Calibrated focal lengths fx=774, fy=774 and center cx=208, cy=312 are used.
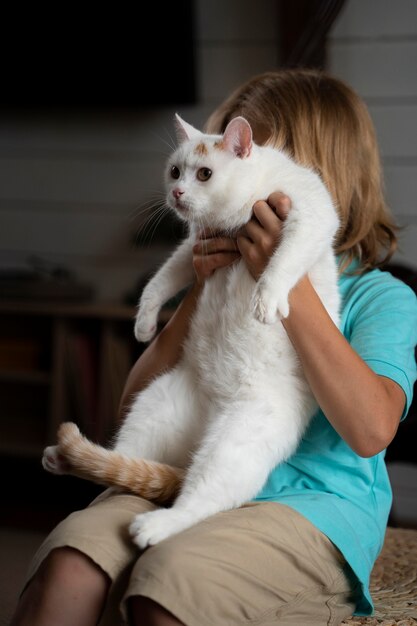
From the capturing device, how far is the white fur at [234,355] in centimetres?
108

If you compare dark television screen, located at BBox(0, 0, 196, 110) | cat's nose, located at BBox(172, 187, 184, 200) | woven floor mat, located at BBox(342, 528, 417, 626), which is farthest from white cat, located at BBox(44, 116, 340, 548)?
dark television screen, located at BBox(0, 0, 196, 110)

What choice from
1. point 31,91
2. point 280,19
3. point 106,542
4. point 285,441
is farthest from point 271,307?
point 31,91

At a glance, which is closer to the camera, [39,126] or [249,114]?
[249,114]

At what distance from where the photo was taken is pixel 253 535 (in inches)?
40.6

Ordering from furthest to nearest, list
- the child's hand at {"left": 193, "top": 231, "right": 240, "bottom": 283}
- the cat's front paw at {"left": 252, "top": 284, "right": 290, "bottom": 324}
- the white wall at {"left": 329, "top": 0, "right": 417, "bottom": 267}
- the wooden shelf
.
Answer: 1. the wooden shelf
2. the white wall at {"left": 329, "top": 0, "right": 417, "bottom": 267}
3. the child's hand at {"left": 193, "top": 231, "right": 240, "bottom": 283}
4. the cat's front paw at {"left": 252, "top": 284, "right": 290, "bottom": 324}

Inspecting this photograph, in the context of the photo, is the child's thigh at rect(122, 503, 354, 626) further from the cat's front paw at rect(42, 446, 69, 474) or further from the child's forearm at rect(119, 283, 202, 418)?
the child's forearm at rect(119, 283, 202, 418)

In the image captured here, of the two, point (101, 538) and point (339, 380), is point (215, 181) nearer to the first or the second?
point (339, 380)

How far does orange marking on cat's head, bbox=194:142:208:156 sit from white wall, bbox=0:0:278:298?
5.53 ft

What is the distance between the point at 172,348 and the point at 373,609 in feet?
1.84

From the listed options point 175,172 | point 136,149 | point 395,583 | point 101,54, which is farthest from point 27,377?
point 395,583

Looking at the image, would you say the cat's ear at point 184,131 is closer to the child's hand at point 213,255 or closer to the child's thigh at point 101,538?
the child's hand at point 213,255

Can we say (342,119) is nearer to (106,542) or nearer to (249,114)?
(249,114)

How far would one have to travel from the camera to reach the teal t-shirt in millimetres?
1156

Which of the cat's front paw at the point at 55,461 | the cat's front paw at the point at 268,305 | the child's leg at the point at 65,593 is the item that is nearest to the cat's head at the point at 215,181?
the cat's front paw at the point at 268,305
